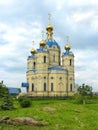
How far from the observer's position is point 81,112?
32.8 meters

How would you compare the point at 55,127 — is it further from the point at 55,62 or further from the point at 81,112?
the point at 55,62

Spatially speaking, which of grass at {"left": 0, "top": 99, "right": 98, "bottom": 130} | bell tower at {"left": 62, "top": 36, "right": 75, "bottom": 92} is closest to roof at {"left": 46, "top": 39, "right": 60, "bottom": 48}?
bell tower at {"left": 62, "top": 36, "right": 75, "bottom": 92}

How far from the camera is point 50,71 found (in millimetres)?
70750

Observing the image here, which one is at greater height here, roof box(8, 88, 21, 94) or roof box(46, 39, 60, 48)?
roof box(46, 39, 60, 48)

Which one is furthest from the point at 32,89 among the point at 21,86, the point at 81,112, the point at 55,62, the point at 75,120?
the point at 75,120

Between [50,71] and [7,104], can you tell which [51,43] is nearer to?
[50,71]

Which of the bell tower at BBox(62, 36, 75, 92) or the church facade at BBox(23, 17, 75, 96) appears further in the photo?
the bell tower at BBox(62, 36, 75, 92)

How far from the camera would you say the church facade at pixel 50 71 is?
70.1 meters

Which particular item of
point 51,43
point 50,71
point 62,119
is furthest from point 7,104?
point 51,43

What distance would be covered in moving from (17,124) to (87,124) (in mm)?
6387

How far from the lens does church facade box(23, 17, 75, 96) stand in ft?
230

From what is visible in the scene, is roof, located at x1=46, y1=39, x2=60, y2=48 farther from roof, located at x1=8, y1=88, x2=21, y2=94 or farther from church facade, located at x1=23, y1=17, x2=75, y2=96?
roof, located at x1=8, y1=88, x2=21, y2=94

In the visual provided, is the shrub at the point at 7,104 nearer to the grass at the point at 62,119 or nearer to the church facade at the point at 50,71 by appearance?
the grass at the point at 62,119

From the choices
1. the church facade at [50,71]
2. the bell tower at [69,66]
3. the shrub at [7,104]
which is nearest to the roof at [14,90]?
the church facade at [50,71]
